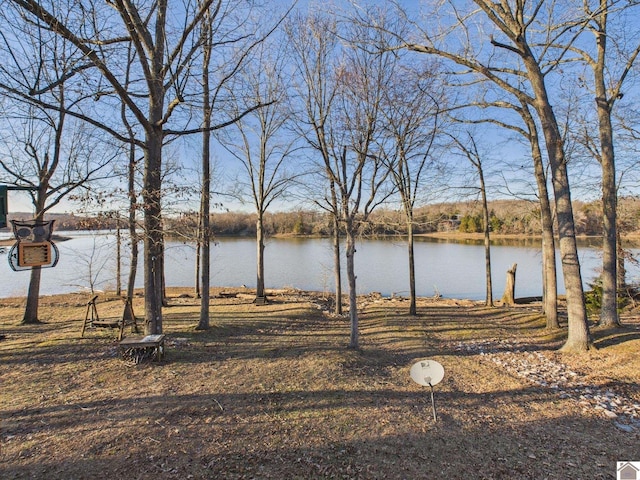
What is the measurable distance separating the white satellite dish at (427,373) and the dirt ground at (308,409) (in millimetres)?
519

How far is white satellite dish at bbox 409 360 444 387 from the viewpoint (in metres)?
3.70

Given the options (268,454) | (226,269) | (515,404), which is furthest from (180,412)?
(226,269)

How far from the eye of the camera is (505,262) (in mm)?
27641

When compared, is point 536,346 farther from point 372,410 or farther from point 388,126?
point 388,126

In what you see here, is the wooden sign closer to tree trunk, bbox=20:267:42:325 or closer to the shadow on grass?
the shadow on grass

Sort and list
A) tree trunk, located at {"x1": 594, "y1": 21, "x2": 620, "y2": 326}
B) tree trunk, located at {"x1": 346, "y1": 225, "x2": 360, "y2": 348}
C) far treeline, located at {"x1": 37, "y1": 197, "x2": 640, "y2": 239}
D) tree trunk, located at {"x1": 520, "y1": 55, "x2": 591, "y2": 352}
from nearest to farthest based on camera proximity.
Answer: far treeline, located at {"x1": 37, "y1": 197, "x2": 640, "y2": 239}
tree trunk, located at {"x1": 520, "y1": 55, "x2": 591, "y2": 352}
tree trunk, located at {"x1": 346, "y1": 225, "x2": 360, "y2": 348}
tree trunk, located at {"x1": 594, "y1": 21, "x2": 620, "y2": 326}

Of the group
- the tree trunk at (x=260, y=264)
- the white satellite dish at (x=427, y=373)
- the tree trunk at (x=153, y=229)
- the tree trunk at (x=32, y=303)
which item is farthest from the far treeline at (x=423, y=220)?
the white satellite dish at (x=427, y=373)

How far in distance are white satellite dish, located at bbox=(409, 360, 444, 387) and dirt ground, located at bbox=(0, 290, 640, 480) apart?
0.52 meters

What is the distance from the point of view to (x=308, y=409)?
4027 mm

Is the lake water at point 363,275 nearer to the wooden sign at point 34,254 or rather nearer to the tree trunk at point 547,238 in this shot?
the tree trunk at point 547,238

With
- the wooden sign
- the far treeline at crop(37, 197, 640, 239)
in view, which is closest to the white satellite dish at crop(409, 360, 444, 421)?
the far treeline at crop(37, 197, 640, 239)

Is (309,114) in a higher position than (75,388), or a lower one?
higher

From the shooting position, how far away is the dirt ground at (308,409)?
3.04 m

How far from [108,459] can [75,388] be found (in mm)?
1906
